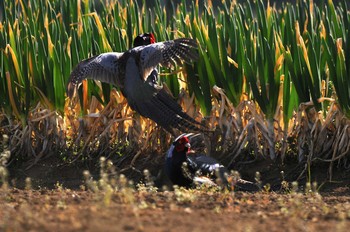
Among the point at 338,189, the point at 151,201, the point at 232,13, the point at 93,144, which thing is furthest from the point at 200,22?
the point at 151,201

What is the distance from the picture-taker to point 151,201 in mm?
4441

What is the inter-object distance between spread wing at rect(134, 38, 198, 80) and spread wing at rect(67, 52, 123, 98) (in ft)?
0.72

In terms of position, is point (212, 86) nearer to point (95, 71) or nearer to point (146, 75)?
point (146, 75)

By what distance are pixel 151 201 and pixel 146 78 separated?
7.53 feet

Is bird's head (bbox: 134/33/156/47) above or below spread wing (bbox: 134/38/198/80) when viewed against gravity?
above

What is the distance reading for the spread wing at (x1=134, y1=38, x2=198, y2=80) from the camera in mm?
6523

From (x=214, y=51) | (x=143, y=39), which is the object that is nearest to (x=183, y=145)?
(x=214, y=51)

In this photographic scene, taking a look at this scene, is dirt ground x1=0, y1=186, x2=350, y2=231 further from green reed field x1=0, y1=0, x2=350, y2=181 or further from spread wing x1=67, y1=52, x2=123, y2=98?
spread wing x1=67, y1=52, x2=123, y2=98

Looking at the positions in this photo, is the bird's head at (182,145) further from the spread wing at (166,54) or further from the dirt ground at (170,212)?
the dirt ground at (170,212)

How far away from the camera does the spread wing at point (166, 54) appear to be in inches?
257

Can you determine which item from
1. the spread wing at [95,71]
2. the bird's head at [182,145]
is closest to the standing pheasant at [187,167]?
the bird's head at [182,145]

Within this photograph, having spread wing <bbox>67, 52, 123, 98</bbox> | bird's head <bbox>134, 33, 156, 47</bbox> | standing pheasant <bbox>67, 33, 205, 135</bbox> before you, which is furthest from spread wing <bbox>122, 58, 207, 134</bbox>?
bird's head <bbox>134, 33, 156, 47</bbox>

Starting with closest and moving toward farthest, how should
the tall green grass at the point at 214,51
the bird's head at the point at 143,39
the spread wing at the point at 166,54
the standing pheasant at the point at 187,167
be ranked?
the standing pheasant at the point at 187,167
the tall green grass at the point at 214,51
the spread wing at the point at 166,54
the bird's head at the point at 143,39

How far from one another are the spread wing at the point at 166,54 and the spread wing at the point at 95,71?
0.22 metres
